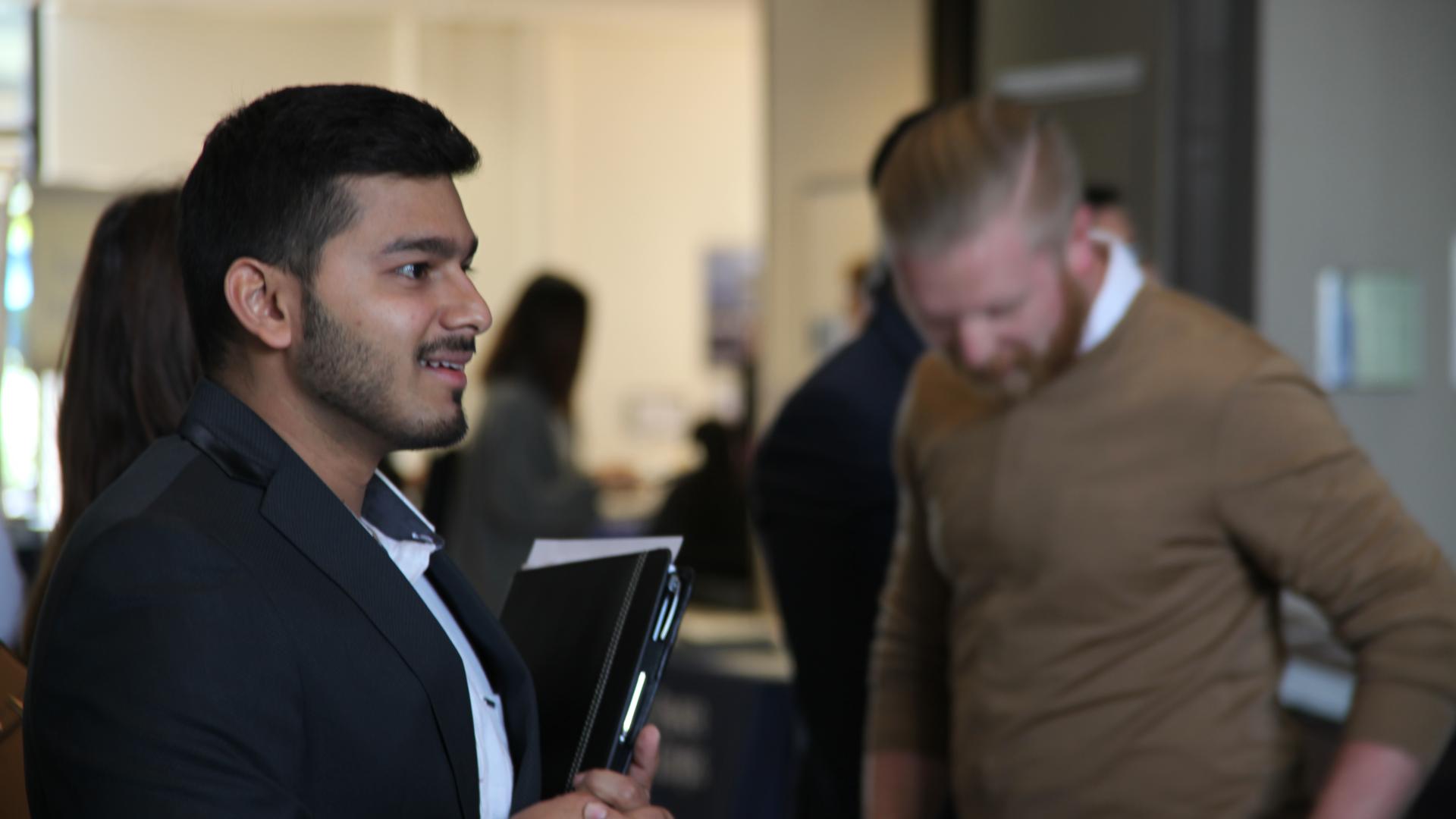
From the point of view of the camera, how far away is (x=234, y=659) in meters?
1.00

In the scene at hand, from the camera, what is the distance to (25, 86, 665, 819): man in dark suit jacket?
3.23ft

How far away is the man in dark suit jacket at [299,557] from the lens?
99 cm

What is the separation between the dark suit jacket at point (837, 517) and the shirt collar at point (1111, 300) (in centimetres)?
53

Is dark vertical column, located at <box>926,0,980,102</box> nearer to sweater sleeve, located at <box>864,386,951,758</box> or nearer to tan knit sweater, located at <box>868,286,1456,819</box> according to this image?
sweater sleeve, located at <box>864,386,951,758</box>

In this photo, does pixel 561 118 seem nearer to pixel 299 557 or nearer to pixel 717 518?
pixel 717 518

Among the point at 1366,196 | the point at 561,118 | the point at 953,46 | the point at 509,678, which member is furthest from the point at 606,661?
the point at 561,118

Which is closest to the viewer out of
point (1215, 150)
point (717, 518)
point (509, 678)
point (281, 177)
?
point (281, 177)

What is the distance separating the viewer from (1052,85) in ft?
13.7

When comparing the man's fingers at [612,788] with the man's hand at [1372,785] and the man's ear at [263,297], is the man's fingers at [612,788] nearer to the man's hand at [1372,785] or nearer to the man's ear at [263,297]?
the man's ear at [263,297]

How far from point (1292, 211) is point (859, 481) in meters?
1.80

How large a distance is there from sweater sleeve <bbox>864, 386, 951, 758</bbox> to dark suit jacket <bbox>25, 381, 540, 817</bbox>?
0.88m

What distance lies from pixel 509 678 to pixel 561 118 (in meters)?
9.85

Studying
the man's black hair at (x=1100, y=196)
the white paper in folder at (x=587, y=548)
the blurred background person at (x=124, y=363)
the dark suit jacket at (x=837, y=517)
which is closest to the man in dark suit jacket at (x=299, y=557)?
the white paper in folder at (x=587, y=548)

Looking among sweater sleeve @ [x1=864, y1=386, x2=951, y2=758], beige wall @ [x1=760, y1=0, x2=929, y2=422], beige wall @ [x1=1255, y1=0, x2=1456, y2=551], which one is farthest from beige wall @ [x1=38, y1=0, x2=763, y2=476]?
sweater sleeve @ [x1=864, y1=386, x2=951, y2=758]
